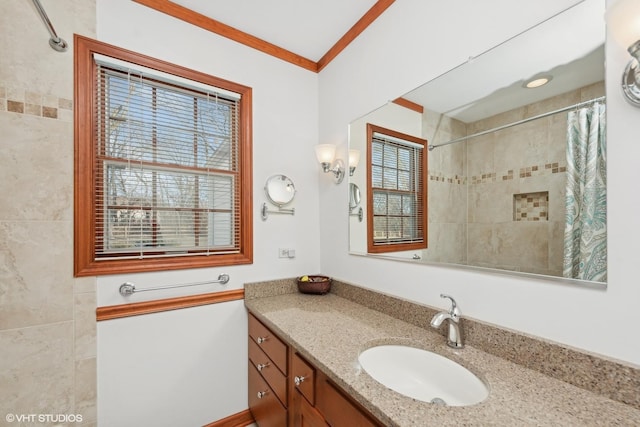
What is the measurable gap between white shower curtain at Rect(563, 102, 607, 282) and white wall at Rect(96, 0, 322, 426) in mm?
1546

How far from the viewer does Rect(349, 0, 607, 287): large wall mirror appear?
84 cm

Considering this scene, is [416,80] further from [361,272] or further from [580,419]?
[580,419]

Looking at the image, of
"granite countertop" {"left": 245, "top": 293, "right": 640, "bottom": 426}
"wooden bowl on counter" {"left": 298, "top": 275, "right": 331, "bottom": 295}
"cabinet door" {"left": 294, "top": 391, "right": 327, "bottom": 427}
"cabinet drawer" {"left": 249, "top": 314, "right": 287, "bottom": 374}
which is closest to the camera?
"granite countertop" {"left": 245, "top": 293, "right": 640, "bottom": 426}

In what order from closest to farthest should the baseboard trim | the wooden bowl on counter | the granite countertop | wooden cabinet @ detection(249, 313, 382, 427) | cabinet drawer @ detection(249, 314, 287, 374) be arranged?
the granite countertop, wooden cabinet @ detection(249, 313, 382, 427), cabinet drawer @ detection(249, 314, 287, 374), the baseboard trim, the wooden bowl on counter

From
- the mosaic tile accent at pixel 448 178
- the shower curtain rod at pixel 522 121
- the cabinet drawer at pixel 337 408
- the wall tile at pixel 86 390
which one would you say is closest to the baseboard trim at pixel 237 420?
the wall tile at pixel 86 390

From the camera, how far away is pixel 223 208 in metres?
1.80

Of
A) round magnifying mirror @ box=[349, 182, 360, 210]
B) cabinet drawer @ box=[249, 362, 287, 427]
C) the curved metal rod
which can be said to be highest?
round magnifying mirror @ box=[349, 182, 360, 210]

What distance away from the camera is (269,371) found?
4.74ft

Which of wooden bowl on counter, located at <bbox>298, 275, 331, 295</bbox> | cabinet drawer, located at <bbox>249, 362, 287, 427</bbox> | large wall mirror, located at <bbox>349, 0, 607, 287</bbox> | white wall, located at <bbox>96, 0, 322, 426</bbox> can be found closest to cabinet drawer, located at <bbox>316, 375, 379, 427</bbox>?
cabinet drawer, located at <bbox>249, 362, 287, 427</bbox>

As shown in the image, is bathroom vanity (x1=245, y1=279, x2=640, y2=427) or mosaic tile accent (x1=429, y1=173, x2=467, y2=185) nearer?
bathroom vanity (x1=245, y1=279, x2=640, y2=427)

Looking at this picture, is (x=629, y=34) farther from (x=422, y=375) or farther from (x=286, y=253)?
(x=286, y=253)

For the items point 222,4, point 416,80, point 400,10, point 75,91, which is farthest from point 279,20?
point 75,91

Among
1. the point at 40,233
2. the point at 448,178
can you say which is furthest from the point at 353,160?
the point at 40,233

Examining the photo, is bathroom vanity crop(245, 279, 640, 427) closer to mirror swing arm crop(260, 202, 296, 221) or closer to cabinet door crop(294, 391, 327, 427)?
cabinet door crop(294, 391, 327, 427)
